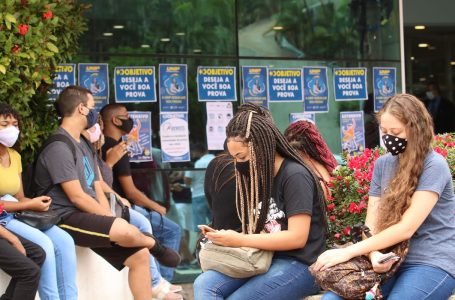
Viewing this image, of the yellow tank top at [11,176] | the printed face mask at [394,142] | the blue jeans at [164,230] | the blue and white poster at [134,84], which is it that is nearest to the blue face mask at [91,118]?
the yellow tank top at [11,176]

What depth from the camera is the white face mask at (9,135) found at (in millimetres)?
7218

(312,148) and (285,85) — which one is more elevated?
(285,85)

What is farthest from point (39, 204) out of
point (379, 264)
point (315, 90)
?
point (315, 90)

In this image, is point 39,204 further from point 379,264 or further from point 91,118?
point 379,264

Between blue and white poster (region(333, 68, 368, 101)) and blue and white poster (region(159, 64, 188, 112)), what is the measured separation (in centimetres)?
200

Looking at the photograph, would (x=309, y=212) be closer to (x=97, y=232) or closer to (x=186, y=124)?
(x=97, y=232)

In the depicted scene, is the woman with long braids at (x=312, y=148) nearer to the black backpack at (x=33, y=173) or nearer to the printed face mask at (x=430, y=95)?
the black backpack at (x=33, y=173)

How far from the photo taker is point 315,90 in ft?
37.1

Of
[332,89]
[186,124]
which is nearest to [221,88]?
[186,124]

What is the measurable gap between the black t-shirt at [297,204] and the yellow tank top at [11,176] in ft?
8.91

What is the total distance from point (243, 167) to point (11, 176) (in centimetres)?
Result: 252

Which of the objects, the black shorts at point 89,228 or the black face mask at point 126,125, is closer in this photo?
the black shorts at point 89,228

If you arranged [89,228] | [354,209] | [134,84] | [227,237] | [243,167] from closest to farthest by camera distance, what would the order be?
[227,237] → [243,167] → [354,209] → [89,228] → [134,84]

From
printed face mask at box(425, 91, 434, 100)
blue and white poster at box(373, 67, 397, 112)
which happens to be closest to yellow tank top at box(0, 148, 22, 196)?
blue and white poster at box(373, 67, 397, 112)
